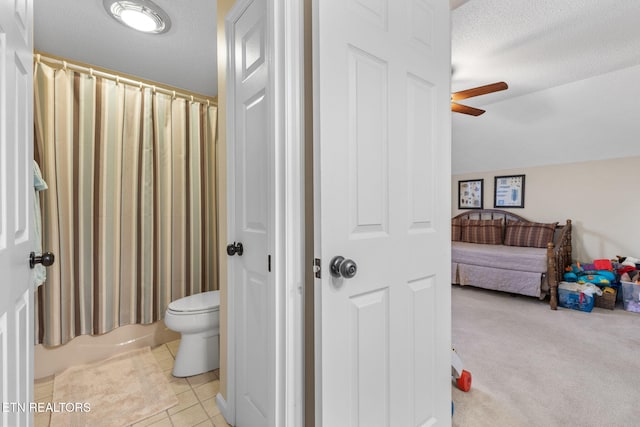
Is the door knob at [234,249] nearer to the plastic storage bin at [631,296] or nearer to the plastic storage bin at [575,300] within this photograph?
the plastic storage bin at [575,300]

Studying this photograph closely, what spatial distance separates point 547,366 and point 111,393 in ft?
9.53

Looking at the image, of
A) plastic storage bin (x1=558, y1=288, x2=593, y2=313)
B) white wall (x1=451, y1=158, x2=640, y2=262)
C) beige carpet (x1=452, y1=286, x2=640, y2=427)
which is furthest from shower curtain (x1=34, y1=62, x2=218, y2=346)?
white wall (x1=451, y1=158, x2=640, y2=262)

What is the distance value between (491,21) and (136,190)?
10.1 feet

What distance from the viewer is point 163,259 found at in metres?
2.45

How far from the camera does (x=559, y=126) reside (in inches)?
143

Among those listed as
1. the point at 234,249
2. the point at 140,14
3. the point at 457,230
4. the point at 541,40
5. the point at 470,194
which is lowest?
the point at 457,230

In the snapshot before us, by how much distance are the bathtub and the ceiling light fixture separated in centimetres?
216

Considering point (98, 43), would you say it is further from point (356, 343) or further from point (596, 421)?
point (596, 421)

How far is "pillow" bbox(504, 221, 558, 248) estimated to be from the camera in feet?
13.1

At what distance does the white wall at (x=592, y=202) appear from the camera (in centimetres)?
347

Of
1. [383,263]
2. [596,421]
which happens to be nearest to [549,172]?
[596,421]

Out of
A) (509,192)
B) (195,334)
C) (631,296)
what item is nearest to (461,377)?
(195,334)

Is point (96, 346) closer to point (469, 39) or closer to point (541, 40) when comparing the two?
point (469, 39)

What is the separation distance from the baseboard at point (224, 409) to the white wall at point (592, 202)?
4.64 meters
